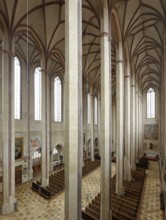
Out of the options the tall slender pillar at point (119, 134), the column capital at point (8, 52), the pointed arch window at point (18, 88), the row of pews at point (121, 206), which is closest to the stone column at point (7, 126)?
the column capital at point (8, 52)

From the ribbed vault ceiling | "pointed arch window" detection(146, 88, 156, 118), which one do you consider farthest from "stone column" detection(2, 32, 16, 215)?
"pointed arch window" detection(146, 88, 156, 118)

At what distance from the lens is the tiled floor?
1045cm

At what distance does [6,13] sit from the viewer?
10750mm

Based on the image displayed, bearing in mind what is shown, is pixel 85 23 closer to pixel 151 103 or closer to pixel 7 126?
pixel 7 126

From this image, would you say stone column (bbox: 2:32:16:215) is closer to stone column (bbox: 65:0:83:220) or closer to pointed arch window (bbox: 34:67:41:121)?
stone column (bbox: 65:0:83:220)

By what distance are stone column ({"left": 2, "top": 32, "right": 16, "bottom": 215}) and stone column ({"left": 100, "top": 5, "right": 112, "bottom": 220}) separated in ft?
19.5

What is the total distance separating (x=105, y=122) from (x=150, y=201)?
7.65m

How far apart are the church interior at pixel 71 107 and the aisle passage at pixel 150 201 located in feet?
0.20

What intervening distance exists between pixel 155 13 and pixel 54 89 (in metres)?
13.6

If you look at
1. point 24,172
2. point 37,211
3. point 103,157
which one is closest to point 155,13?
point 103,157

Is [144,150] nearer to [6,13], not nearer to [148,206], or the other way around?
[148,206]

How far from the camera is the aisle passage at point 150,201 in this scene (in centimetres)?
1042

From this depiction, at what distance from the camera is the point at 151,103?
111 feet

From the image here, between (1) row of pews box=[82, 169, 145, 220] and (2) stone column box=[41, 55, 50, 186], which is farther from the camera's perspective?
(2) stone column box=[41, 55, 50, 186]
